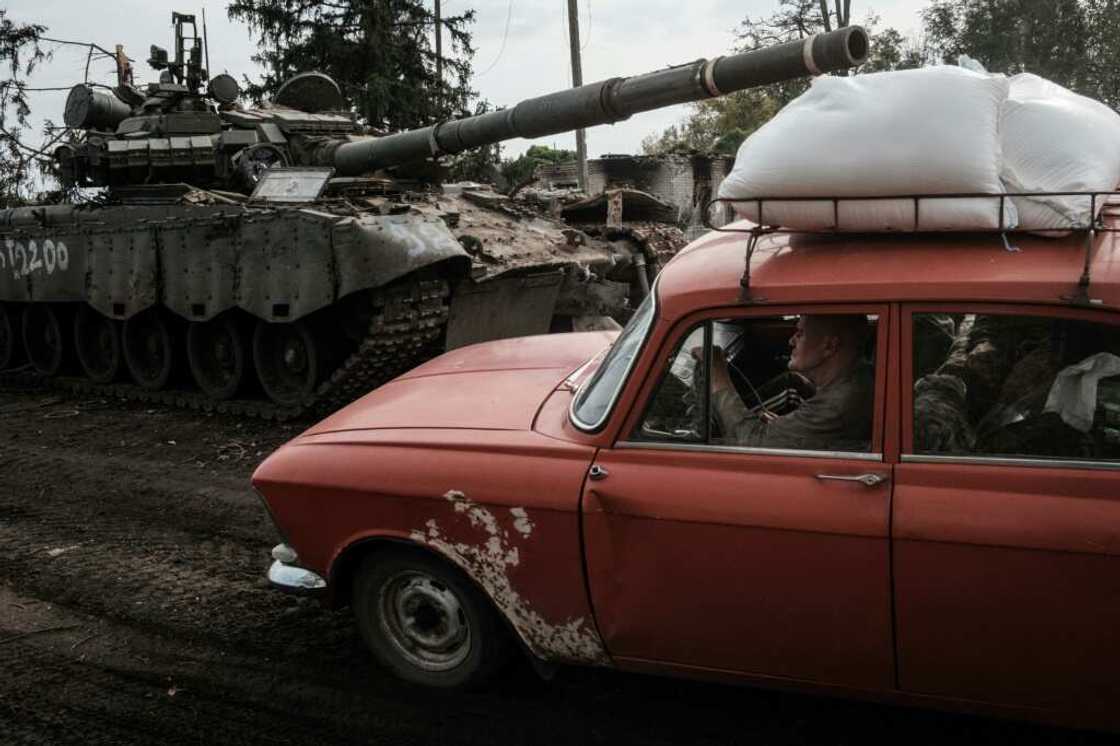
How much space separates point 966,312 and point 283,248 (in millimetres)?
6298

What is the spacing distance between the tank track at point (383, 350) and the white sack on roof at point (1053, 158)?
555 cm

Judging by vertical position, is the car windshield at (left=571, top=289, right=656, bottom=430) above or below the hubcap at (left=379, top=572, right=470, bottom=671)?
above

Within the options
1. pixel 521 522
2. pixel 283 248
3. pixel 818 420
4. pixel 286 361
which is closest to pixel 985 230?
pixel 818 420

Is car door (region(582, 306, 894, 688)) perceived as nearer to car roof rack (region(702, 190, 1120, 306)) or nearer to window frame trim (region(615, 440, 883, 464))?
window frame trim (region(615, 440, 883, 464))

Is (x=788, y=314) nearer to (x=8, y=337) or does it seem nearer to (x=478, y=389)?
(x=478, y=389)

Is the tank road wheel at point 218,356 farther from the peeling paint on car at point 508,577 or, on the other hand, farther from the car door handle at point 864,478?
the car door handle at point 864,478

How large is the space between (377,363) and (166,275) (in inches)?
90.6

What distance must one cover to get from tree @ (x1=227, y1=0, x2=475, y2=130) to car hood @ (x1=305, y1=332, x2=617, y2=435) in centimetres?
2237

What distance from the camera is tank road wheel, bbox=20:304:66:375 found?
10828 millimetres

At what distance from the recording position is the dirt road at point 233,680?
3402mm

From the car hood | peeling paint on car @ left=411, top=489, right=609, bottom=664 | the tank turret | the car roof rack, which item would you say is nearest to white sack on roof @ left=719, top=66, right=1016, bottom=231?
the car roof rack

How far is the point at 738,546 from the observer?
2.95 meters

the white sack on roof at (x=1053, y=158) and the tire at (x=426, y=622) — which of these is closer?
the white sack on roof at (x=1053, y=158)

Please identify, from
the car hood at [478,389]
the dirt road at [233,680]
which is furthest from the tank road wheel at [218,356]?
the car hood at [478,389]
